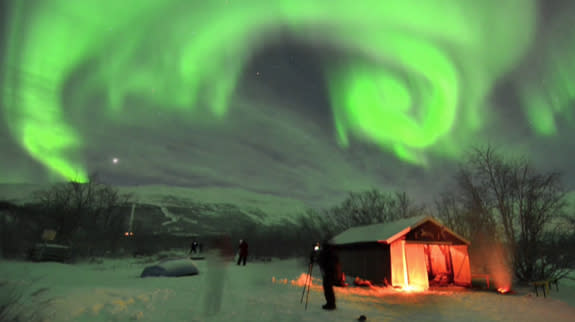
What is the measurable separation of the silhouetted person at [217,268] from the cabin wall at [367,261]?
1203 cm

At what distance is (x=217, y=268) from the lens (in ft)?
27.7

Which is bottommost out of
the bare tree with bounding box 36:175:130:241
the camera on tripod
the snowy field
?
the snowy field

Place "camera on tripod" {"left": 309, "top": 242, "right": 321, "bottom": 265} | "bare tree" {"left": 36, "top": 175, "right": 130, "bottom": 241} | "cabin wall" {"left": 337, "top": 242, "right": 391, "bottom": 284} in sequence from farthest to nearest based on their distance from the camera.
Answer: "bare tree" {"left": 36, "top": 175, "right": 130, "bottom": 241}
"cabin wall" {"left": 337, "top": 242, "right": 391, "bottom": 284}
"camera on tripod" {"left": 309, "top": 242, "right": 321, "bottom": 265}

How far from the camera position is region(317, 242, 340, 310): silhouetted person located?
896 centimetres

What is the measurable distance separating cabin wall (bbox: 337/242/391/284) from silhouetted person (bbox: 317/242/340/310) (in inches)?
382

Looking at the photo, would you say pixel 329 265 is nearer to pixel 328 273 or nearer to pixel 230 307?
pixel 328 273

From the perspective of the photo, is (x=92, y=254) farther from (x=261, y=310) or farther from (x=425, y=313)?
(x=425, y=313)

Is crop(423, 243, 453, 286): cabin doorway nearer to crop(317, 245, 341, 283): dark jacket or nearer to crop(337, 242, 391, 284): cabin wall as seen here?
crop(337, 242, 391, 284): cabin wall

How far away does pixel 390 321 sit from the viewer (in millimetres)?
8250

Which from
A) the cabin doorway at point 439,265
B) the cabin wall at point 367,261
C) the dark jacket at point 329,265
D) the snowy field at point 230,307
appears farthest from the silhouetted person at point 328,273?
the cabin doorway at point 439,265

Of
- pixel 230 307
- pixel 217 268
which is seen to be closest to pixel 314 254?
pixel 230 307

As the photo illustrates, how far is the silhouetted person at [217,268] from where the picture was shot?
26.9ft

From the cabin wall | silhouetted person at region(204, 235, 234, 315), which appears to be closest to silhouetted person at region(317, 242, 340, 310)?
silhouetted person at region(204, 235, 234, 315)

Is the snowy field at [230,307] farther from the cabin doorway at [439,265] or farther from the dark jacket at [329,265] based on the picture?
the cabin doorway at [439,265]
